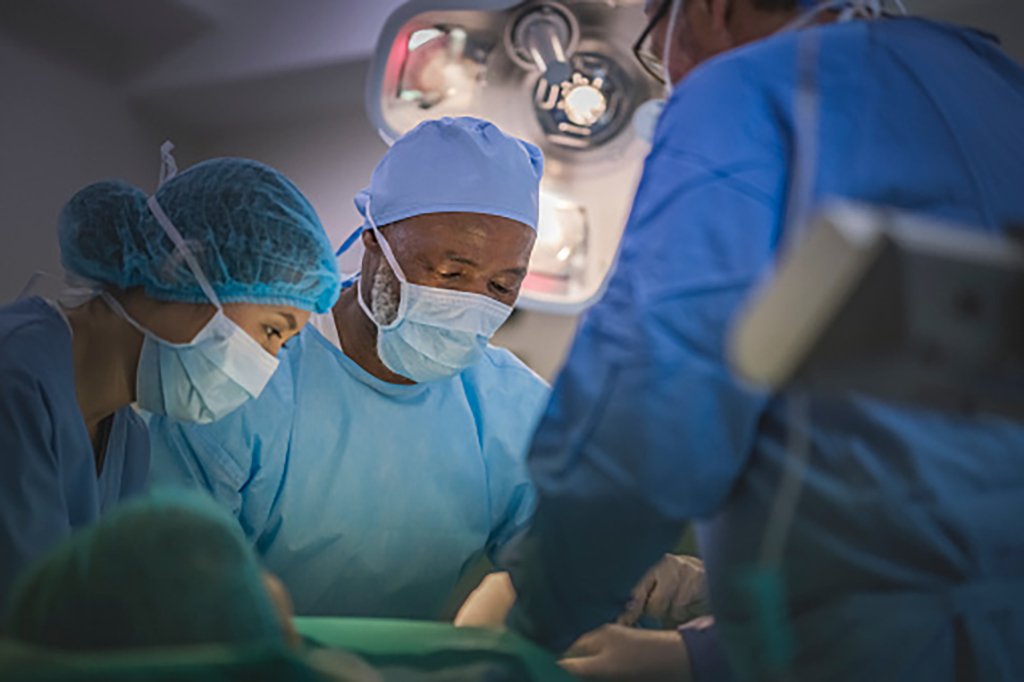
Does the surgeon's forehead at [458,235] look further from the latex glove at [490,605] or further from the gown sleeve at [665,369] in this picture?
the gown sleeve at [665,369]

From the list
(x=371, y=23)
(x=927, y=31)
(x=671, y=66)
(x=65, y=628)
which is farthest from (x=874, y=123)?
(x=371, y=23)

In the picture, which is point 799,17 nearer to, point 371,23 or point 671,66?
point 671,66

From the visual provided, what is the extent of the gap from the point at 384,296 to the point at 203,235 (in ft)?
1.68

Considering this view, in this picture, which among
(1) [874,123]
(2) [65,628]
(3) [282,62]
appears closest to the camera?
(2) [65,628]

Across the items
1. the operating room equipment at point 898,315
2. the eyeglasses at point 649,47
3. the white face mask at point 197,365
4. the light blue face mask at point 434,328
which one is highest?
the operating room equipment at point 898,315

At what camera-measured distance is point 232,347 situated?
1.72 metres

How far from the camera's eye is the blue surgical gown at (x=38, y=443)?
1.39m

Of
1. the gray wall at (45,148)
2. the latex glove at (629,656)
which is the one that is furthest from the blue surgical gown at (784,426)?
the gray wall at (45,148)

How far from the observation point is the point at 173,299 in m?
1.70

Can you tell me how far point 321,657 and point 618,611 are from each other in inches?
16.6

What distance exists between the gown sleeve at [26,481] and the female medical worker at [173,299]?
0.08 metres

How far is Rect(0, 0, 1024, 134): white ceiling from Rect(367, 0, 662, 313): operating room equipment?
0.80 ft

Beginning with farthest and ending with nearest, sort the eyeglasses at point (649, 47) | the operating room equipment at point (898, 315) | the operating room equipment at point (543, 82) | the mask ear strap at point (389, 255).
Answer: the operating room equipment at point (543, 82) → the mask ear strap at point (389, 255) → the eyeglasses at point (649, 47) → the operating room equipment at point (898, 315)

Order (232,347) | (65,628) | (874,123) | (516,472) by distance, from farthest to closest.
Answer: (516,472), (232,347), (874,123), (65,628)
